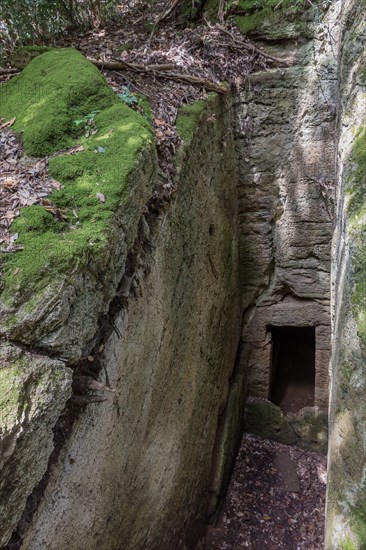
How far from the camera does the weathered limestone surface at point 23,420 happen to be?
2002 mm

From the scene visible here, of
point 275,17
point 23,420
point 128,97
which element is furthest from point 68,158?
point 275,17

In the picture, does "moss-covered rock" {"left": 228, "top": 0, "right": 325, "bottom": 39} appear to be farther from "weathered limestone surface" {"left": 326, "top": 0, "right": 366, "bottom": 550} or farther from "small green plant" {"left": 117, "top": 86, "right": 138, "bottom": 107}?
"weathered limestone surface" {"left": 326, "top": 0, "right": 366, "bottom": 550}

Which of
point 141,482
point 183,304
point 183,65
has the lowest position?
point 141,482

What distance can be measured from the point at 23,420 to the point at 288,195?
4.67 m

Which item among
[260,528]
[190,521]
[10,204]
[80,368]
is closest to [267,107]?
[10,204]

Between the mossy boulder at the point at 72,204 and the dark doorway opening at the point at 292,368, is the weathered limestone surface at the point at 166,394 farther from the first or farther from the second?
the dark doorway opening at the point at 292,368

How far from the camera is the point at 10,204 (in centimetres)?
266

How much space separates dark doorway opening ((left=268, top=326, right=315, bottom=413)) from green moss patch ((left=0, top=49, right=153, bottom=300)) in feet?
15.0

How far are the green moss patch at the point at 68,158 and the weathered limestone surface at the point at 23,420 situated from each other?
15.2 inches

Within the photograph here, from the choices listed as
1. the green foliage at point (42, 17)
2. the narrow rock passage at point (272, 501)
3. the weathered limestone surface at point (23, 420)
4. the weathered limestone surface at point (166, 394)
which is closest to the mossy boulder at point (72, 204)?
the weathered limestone surface at point (23, 420)

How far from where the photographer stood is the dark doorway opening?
7.08m

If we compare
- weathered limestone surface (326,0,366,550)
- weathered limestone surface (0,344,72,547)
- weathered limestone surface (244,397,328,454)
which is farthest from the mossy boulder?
weathered limestone surface (244,397,328,454)

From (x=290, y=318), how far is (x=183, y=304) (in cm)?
290

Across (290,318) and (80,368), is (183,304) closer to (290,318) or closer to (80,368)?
(80,368)
